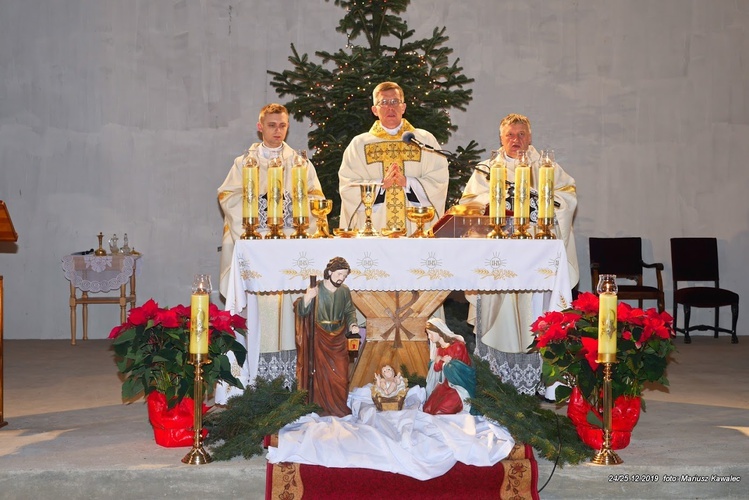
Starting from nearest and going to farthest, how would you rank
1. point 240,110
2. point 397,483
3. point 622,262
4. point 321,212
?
point 397,483 < point 321,212 < point 622,262 < point 240,110

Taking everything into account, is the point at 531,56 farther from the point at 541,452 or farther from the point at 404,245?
the point at 541,452

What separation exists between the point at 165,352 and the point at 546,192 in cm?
237

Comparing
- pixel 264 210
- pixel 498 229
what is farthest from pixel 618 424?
pixel 264 210

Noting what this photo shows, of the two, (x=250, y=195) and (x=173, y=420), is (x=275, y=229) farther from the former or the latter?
(x=173, y=420)

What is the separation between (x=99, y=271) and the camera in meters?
10.3

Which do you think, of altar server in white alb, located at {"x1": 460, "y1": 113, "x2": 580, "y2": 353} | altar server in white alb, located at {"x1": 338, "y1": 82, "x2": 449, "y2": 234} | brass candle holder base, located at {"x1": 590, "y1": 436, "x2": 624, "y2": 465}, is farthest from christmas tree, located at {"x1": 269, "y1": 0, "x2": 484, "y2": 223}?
brass candle holder base, located at {"x1": 590, "y1": 436, "x2": 624, "y2": 465}

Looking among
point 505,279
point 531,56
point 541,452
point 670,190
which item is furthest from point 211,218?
point 541,452

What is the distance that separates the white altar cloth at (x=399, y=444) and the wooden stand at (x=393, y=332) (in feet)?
2.47

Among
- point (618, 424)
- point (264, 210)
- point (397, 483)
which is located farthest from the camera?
point (264, 210)

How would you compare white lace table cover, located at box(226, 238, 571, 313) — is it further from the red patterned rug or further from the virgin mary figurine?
the red patterned rug

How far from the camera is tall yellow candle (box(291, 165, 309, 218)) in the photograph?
5.64 meters

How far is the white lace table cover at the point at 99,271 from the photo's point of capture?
1027cm

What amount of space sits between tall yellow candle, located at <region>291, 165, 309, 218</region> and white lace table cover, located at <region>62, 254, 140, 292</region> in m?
5.15

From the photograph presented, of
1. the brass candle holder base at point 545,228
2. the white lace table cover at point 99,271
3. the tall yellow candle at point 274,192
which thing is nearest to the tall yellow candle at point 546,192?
the brass candle holder base at point 545,228
